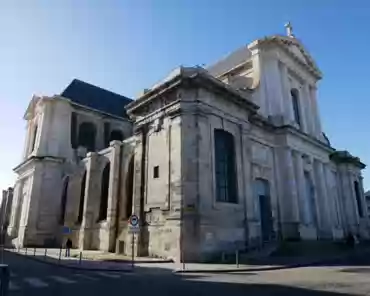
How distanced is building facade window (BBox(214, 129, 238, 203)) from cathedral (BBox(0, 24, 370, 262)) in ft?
0.22

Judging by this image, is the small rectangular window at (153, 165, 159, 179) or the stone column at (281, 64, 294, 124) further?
the stone column at (281, 64, 294, 124)

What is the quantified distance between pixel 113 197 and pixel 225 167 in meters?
8.69

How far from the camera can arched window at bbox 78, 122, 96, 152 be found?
116 feet

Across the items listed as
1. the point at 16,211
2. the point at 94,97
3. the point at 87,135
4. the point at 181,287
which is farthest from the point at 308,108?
the point at 16,211

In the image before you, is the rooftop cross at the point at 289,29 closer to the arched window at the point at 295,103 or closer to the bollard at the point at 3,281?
the arched window at the point at 295,103

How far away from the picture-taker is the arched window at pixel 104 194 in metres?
24.5

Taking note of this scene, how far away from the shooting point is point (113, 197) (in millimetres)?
21844

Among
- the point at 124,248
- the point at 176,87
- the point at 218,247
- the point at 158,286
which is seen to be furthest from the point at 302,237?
the point at 158,286

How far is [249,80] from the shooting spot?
2608 cm

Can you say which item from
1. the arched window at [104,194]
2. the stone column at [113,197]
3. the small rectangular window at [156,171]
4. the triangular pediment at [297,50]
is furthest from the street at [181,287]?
the triangular pediment at [297,50]

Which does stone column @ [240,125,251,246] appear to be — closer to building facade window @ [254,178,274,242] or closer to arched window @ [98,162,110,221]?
building facade window @ [254,178,274,242]

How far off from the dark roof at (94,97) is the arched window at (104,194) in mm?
13979

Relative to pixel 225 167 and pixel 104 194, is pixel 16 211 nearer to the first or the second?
pixel 104 194

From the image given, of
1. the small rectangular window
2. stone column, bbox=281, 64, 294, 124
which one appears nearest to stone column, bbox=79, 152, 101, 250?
the small rectangular window
